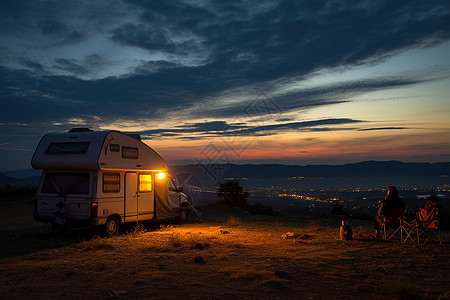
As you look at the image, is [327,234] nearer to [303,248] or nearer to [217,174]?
[303,248]

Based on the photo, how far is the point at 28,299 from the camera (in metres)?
5.09

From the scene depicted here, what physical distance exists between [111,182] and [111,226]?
1330 millimetres

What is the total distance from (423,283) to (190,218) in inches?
459

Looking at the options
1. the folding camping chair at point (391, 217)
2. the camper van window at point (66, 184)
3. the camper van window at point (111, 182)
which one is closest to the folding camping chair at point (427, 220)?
the folding camping chair at point (391, 217)

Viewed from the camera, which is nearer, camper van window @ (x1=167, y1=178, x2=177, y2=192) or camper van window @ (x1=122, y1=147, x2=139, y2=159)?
camper van window @ (x1=122, y1=147, x2=139, y2=159)

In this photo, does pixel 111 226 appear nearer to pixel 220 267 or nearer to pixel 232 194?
pixel 220 267

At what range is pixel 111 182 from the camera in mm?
10438

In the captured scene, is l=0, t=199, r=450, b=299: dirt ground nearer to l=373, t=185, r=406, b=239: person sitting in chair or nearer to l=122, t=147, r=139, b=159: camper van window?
l=373, t=185, r=406, b=239: person sitting in chair

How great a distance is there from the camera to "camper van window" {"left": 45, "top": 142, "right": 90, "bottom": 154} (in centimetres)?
1002

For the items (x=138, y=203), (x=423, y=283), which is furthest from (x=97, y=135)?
(x=423, y=283)

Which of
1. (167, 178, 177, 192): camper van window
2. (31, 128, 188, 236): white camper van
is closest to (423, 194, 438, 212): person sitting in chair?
(31, 128, 188, 236): white camper van

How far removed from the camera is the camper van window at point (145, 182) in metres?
11.8

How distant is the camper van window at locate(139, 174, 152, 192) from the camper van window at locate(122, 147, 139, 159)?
873mm

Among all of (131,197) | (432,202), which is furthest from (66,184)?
(432,202)
